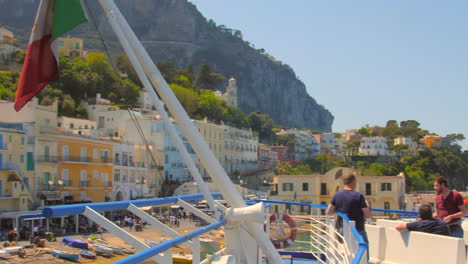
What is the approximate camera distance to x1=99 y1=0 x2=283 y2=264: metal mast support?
596 cm

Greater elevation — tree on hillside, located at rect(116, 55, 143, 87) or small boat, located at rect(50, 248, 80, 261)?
tree on hillside, located at rect(116, 55, 143, 87)

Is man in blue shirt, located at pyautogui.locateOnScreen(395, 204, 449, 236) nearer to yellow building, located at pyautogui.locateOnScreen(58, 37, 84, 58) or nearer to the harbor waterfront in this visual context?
the harbor waterfront

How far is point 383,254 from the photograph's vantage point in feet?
24.6

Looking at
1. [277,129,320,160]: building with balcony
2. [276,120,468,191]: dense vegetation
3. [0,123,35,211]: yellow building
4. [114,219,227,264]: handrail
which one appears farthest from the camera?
[277,129,320,160]: building with balcony

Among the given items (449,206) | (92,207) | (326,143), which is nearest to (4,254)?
(92,207)

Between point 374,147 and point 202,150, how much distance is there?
14407cm

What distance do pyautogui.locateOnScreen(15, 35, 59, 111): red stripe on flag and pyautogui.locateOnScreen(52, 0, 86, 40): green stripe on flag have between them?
0.16 metres

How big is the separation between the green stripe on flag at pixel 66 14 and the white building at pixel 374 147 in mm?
141624

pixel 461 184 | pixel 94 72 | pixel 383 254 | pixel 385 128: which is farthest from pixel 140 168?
pixel 385 128

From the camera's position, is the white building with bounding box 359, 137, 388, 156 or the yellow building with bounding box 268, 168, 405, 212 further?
the white building with bounding box 359, 137, 388, 156

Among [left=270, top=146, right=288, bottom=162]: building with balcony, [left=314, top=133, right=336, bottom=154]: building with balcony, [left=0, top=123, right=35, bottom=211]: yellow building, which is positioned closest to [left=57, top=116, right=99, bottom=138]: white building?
[left=0, top=123, right=35, bottom=211]: yellow building

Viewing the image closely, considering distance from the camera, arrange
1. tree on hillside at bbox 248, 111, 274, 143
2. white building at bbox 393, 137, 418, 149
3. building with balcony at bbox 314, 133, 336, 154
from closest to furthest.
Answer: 1. tree on hillside at bbox 248, 111, 274, 143
2. white building at bbox 393, 137, 418, 149
3. building with balcony at bbox 314, 133, 336, 154

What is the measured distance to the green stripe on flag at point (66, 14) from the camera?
5594mm

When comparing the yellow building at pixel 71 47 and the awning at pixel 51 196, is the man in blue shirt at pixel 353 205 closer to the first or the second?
the awning at pixel 51 196
